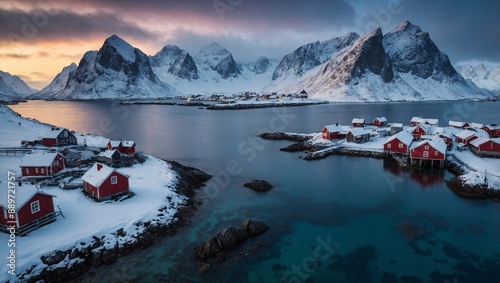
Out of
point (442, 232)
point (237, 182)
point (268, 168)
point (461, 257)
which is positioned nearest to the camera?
point (461, 257)

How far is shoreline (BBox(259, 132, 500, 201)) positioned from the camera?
1480 inches

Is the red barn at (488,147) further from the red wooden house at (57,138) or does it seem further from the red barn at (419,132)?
the red wooden house at (57,138)

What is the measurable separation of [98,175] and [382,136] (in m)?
62.3

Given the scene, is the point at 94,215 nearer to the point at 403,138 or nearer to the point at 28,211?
the point at 28,211

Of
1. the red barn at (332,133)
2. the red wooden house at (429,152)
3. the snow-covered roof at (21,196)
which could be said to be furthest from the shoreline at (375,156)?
the snow-covered roof at (21,196)

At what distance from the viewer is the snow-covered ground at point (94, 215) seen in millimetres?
22797

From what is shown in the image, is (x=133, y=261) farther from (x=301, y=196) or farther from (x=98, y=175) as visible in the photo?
(x=301, y=196)

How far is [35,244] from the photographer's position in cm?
2309

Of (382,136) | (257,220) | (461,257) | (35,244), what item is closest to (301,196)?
(257,220)

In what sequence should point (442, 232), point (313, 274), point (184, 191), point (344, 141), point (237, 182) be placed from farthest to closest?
point (344, 141), point (237, 182), point (184, 191), point (442, 232), point (313, 274)

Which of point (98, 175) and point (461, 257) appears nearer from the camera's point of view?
point (461, 257)

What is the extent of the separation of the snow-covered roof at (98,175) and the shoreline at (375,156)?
3572 centimetres

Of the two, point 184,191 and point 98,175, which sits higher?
point 98,175

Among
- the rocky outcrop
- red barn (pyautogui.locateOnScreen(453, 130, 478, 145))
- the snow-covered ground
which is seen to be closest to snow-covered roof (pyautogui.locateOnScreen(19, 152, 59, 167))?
the snow-covered ground
